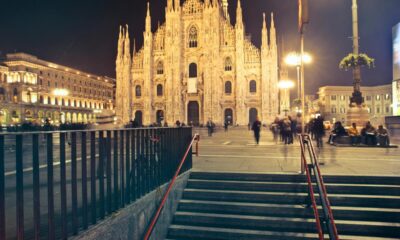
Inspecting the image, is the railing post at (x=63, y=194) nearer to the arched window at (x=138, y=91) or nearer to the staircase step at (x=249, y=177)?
the staircase step at (x=249, y=177)

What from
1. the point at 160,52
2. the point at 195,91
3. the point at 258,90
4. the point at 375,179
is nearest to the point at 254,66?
the point at 258,90

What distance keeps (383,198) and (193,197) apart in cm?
381

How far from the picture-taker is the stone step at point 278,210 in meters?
5.30

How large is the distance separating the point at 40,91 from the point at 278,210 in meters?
66.3

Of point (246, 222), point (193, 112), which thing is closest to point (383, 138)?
point (246, 222)

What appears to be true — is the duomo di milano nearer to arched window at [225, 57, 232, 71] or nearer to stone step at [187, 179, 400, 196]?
arched window at [225, 57, 232, 71]

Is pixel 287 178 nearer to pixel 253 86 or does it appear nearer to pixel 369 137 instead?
pixel 369 137

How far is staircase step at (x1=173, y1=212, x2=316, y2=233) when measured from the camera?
17.4 feet

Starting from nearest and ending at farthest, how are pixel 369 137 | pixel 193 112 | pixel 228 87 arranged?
pixel 369 137 → pixel 228 87 → pixel 193 112

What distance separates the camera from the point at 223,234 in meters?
5.32

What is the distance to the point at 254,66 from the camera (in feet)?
162

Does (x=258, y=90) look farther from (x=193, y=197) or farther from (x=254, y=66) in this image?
(x=193, y=197)

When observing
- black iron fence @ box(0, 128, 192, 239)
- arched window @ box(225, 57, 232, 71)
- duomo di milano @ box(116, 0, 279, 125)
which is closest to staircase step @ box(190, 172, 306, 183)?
black iron fence @ box(0, 128, 192, 239)

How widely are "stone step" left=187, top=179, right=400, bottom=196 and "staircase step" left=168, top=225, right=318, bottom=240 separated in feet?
4.03
